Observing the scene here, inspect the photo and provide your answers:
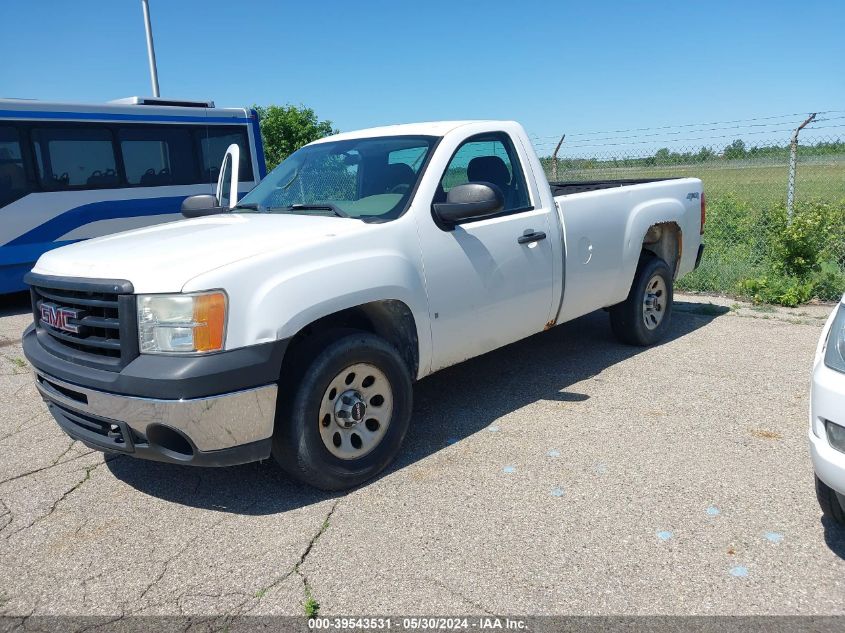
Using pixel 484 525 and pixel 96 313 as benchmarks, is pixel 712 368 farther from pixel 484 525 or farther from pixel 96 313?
pixel 96 313

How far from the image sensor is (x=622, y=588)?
2.71 metres

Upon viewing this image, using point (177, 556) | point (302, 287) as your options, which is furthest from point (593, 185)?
point (177, 556)

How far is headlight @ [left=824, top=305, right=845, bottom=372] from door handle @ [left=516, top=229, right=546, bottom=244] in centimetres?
200

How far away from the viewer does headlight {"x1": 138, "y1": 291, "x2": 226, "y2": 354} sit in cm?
301

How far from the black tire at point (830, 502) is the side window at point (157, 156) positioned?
414 inches

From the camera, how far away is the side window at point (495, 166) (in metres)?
4.46

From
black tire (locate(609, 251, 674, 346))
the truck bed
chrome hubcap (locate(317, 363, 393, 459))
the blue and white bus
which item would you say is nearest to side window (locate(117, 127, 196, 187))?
the blue and white bus

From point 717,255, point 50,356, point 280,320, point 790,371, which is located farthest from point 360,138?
point 717,255

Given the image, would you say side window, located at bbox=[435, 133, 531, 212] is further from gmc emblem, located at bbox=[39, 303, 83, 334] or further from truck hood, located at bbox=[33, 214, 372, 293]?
gmc emblem, located at bbox=[39, 303, 83, 334]

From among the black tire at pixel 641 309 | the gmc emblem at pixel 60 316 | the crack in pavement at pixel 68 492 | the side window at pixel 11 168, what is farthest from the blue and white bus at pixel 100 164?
the black tire at pixel 641 309

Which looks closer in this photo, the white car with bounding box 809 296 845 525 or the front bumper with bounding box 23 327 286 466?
the white car with bounding box 809 296 845 525

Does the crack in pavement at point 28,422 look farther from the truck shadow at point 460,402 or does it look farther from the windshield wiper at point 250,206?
the windshield wiper at point 250,206

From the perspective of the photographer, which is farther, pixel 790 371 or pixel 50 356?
pixel 790 371

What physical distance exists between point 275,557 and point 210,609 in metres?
0.39
